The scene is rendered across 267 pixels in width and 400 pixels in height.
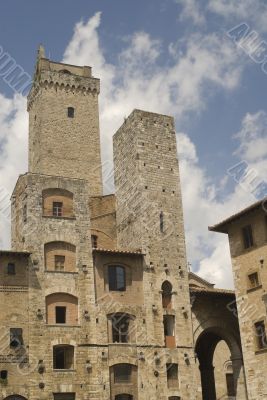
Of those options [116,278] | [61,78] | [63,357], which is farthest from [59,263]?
[61,78]

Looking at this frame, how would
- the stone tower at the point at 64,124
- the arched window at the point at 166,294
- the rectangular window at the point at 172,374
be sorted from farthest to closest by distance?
the stone tower at the point at 64,124 → the arched window at the point at 166,294 → the rectangular window at the point at 172,374

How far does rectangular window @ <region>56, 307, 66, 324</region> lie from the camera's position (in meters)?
34.2

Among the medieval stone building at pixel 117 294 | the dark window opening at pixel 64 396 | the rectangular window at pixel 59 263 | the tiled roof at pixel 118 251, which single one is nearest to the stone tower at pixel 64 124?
the medieval stone building at pixel 117 294

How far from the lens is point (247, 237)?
35062 mm

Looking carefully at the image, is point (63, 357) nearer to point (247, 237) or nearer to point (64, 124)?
point (247, 237)

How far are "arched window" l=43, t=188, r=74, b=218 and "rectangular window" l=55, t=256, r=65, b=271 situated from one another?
264 cm

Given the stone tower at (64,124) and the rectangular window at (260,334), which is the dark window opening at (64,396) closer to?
the rectangular window at (260,334)

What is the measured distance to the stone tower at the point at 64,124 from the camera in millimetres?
50469

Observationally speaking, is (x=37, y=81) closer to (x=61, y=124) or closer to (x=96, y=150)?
(x=61, y=124)

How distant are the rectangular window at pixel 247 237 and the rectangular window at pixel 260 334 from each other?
4576 mm

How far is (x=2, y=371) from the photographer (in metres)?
31.5

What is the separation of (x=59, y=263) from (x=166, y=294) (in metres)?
7.35

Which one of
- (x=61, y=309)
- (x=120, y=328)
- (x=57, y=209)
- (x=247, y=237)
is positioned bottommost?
(x=120, y=328)

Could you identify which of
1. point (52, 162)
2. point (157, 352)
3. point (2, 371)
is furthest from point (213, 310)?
point (52, 162)
